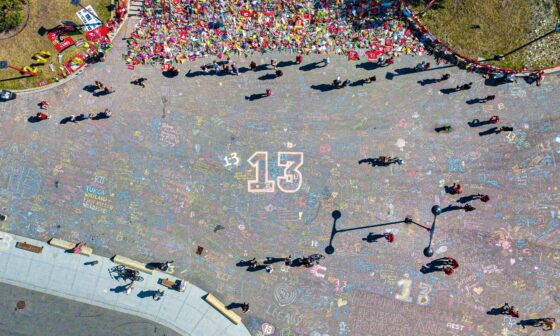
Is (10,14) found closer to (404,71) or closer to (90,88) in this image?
(90,88)

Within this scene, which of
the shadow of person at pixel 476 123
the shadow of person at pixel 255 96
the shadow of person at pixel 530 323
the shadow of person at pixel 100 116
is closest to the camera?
the shadow of person at pixel 530 323

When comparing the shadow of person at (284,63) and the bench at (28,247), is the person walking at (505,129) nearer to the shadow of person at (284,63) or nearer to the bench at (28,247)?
the shadow of person at (284,63)

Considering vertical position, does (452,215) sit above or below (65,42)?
below

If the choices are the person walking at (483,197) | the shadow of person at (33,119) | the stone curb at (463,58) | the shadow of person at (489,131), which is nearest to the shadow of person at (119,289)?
the shadow of person at (33,119)

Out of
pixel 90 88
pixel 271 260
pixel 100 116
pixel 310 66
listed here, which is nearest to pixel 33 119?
pixel 90 88

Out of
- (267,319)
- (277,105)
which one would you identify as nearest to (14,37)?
(277,105)

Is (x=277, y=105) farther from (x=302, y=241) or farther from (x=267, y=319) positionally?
(x=267, y=319)
